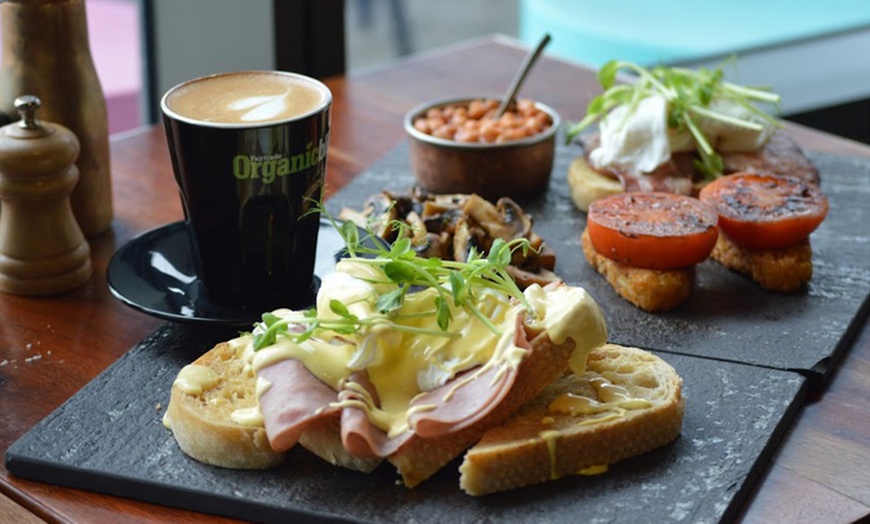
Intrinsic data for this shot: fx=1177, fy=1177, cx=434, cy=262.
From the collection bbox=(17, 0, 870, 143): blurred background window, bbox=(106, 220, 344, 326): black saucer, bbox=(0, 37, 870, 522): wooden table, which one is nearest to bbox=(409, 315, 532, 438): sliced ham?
bbox=(0, 37, 870, 522): wooden table

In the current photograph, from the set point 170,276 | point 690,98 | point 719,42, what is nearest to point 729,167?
point 690,98

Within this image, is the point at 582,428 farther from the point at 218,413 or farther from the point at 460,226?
the point at 460,226

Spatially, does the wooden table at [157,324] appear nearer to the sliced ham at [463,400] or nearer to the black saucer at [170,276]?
the black saucer at [170,276]

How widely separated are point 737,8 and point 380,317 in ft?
13.7

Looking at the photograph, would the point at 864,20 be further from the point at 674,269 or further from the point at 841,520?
the point at 841,520

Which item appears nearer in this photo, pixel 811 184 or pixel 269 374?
pixel 269 374

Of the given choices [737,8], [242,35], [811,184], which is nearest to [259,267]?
[811,184]

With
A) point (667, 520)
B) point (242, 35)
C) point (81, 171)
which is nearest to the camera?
point (667, 520)

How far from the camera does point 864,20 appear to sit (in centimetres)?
516

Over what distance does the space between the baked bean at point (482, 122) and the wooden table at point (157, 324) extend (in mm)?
231

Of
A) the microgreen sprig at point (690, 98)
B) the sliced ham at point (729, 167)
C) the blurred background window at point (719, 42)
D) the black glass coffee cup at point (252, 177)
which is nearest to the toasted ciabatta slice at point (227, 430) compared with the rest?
the black glass coffee cup at point (252, 177)

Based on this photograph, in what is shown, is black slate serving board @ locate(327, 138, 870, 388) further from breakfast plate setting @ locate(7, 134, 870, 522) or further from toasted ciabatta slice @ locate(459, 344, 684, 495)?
toasted ciabatta slice @ locate(459, 344, 684, 495)

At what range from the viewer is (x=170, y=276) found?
77.0 inches

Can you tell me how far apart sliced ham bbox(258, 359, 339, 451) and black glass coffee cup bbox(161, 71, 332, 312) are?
37 cm
